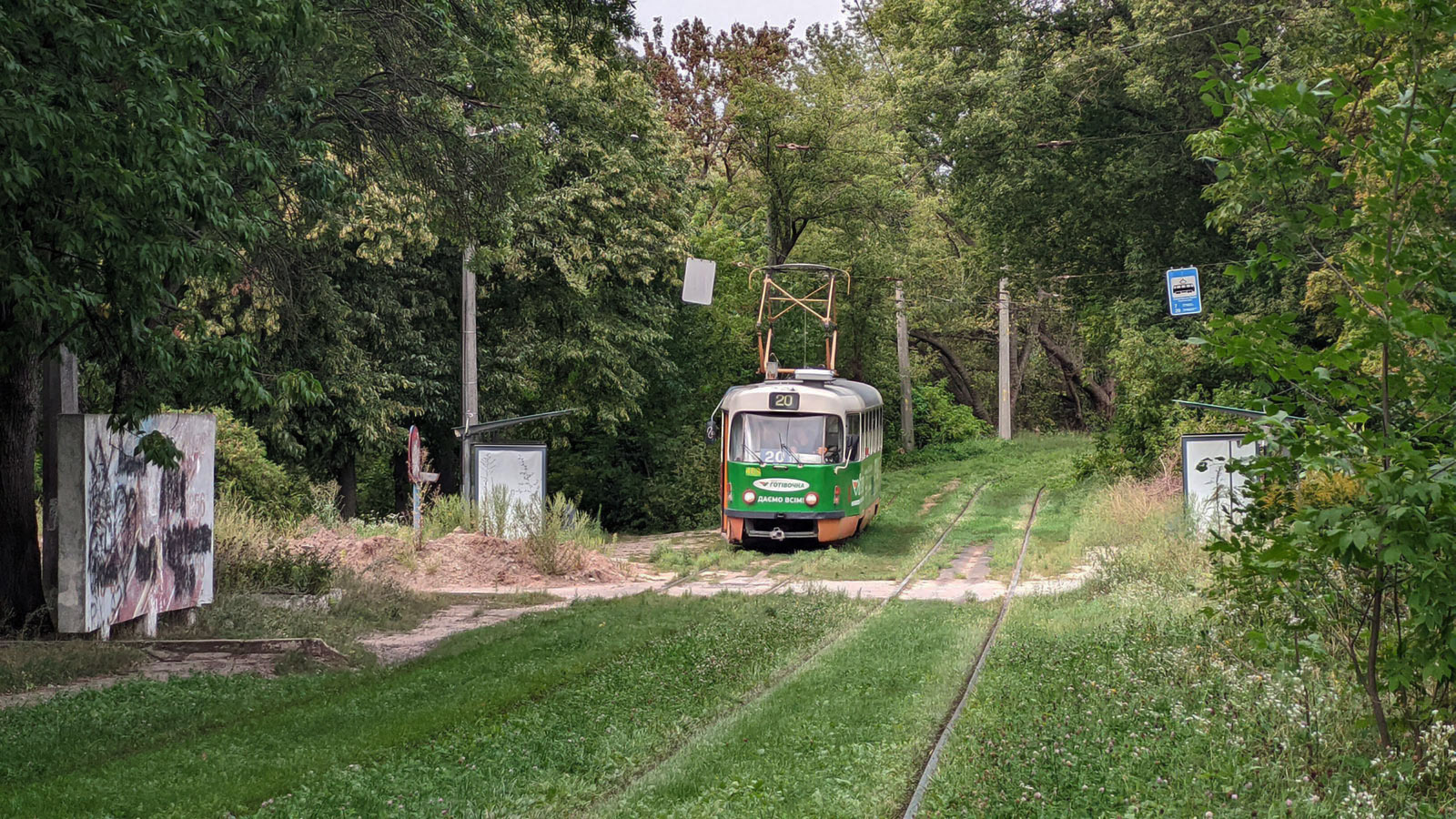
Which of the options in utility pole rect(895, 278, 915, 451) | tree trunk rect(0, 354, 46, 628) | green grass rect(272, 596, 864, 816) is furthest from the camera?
utility pole rect(895, 278, 915, 451)

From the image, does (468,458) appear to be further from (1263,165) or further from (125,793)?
(1263,165)

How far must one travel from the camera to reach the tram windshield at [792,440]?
22.8 m

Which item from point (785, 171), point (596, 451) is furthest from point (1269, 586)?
point (785, 171)

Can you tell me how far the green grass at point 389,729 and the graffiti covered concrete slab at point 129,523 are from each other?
197cm

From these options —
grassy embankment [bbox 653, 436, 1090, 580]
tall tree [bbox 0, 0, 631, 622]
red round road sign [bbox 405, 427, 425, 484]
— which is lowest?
grassy embankment [bbox 653, 436, 1090, 580]

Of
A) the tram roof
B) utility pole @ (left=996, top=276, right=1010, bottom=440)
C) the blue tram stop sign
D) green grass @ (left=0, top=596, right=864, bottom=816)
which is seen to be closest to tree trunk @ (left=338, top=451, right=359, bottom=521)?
the tram roof

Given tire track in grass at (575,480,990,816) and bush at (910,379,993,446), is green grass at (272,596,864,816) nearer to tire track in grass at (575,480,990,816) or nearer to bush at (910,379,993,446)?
tire track in grass at (575,480,990,816)

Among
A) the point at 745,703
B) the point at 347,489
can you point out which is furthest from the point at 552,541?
the point at 347,489

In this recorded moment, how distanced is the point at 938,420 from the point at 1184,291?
23.2m

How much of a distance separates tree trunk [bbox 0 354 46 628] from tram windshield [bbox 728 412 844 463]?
12.5 metres

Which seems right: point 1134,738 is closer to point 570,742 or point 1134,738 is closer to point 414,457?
point 570,742

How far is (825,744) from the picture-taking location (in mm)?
8391

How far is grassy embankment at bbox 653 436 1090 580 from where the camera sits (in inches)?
841

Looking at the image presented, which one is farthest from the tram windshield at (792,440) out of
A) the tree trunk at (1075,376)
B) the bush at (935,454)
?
the tree trunk at (1075,376)
